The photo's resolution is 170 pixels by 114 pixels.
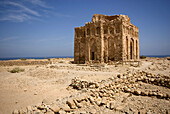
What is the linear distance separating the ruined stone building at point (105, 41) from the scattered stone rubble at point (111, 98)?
14922mm

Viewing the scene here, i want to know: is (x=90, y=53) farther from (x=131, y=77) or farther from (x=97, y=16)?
(x=131, y=77)

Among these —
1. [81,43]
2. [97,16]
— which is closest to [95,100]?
[81,43]

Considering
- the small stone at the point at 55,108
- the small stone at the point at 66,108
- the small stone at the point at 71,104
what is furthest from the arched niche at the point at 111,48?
the small stone at the point at 55,108

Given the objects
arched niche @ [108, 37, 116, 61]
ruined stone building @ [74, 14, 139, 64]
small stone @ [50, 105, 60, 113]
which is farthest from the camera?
arched niche @ [108, 37, 116, 61]

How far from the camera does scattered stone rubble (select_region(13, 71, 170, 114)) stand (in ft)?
15.8

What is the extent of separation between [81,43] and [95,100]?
23.5 meters

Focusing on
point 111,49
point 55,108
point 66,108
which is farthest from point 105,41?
point 55,108

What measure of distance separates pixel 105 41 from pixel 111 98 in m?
20.2

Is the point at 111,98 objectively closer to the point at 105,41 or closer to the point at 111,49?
the point at 111,49

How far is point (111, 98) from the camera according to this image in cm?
668

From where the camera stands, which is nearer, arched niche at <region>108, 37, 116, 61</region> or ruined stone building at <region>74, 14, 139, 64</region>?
ruined stone building at <region>74, 14, 139, 64</region>

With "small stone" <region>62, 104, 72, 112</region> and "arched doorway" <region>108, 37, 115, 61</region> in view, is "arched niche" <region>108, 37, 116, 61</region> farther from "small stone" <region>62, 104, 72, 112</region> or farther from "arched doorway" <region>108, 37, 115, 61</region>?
"small stone" <region>62, 104, 72, 112</region>

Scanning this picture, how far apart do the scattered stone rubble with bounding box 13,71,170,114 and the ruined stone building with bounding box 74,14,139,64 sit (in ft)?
49.0

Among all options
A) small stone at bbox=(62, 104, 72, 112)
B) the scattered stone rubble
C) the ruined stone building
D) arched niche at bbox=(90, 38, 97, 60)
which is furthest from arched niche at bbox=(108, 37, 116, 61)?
small stone at bbox=(62, 104, 72, 112)
